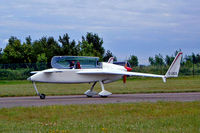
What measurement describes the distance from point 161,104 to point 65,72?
7.12 metres

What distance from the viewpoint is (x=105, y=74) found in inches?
827

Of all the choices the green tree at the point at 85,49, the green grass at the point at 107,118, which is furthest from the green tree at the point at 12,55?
the green grass at the point at 107,118

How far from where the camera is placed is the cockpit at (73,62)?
2028cm

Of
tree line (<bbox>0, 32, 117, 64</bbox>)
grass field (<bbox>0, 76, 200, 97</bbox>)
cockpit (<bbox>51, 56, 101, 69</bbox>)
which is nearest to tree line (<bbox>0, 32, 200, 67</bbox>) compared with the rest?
tree line (<bbox>0, 32, 117, 64</bbox>)

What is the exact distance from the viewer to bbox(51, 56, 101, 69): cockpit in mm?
20281

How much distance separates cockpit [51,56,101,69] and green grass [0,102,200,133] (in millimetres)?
6169

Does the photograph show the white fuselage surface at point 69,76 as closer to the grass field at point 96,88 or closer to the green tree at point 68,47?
the grass field at point 96,88

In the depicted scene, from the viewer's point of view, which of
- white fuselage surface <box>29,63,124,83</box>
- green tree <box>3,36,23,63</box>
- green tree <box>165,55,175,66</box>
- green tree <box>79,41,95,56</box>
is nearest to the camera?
white fuselage surface <box>29,63,124,83</box>

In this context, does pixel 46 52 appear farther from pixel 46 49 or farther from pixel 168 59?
pixel 168 59

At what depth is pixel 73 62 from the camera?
20812mm

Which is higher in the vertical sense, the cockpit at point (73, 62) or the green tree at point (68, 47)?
the green tree at point (68, 47)

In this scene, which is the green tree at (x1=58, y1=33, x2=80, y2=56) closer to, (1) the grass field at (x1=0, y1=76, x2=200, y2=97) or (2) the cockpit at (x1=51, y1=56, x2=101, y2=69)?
(1) the grass field at (x1=0, y1=76, x2=200, y2=97)

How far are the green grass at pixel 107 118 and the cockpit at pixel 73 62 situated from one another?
6.17 m

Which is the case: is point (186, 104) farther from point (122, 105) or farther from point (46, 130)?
point (46, 130)
